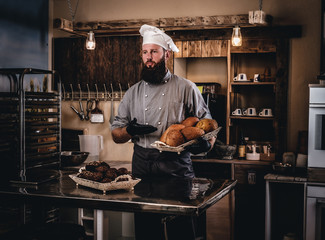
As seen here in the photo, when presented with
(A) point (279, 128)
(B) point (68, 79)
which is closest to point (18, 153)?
(B) point (68, 79)

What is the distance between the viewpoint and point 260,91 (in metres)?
5.55

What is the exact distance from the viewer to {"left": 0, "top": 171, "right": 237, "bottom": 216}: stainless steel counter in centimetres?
217

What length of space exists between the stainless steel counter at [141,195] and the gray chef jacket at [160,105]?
0.61 meters

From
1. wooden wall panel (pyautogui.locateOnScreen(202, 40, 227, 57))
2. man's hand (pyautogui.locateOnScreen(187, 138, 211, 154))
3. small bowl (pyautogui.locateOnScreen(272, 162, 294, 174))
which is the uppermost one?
wooden wall panel (pyautogui.locateOnScreen(202, 40, 227, 57))

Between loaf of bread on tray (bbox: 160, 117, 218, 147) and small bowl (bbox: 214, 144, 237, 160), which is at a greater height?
loaf of bread on tray (bbox: 160, 117, 218, 147)

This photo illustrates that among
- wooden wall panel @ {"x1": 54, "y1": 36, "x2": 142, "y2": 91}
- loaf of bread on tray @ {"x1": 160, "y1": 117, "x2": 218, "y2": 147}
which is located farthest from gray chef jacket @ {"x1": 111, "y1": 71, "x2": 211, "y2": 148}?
wooden wall panel @ {"x1": 54, "y1": 36, "x2": 142, "y2": 91}

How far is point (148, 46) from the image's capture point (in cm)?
333

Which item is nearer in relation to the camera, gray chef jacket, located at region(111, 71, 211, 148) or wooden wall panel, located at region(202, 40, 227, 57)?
gray chef jacket, located at region(111, 71, 211, 148)

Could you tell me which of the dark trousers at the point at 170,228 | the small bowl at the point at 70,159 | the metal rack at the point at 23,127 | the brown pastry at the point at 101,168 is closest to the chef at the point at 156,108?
the dark trousers at the point at 170,228

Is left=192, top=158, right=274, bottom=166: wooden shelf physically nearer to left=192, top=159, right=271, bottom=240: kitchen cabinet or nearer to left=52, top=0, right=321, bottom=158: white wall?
left=192, top=159, right=271, bottom=240: kitchen cabinet

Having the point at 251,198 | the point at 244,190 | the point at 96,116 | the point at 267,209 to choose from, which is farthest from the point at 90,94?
the point at 267,209

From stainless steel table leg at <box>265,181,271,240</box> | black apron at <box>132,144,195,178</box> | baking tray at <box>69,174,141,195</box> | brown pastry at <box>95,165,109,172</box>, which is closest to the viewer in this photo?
baking tray at <box>69,174,141,195</box>

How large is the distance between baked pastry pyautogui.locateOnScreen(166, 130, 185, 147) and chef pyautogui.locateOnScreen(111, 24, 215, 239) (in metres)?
0.44

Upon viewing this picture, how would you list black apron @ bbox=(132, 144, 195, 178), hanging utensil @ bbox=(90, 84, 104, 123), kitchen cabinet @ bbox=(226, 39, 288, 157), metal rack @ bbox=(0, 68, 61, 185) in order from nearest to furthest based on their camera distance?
black apron @ bbox=(132, 144, 195, 178) < metal rack @ bbox=(0, 68, 61, 185) < kitchen cabinet @ bbox=(226, 39, 288, 157) < hanging utensil @ bbox=(90, 84, 104, 123)
